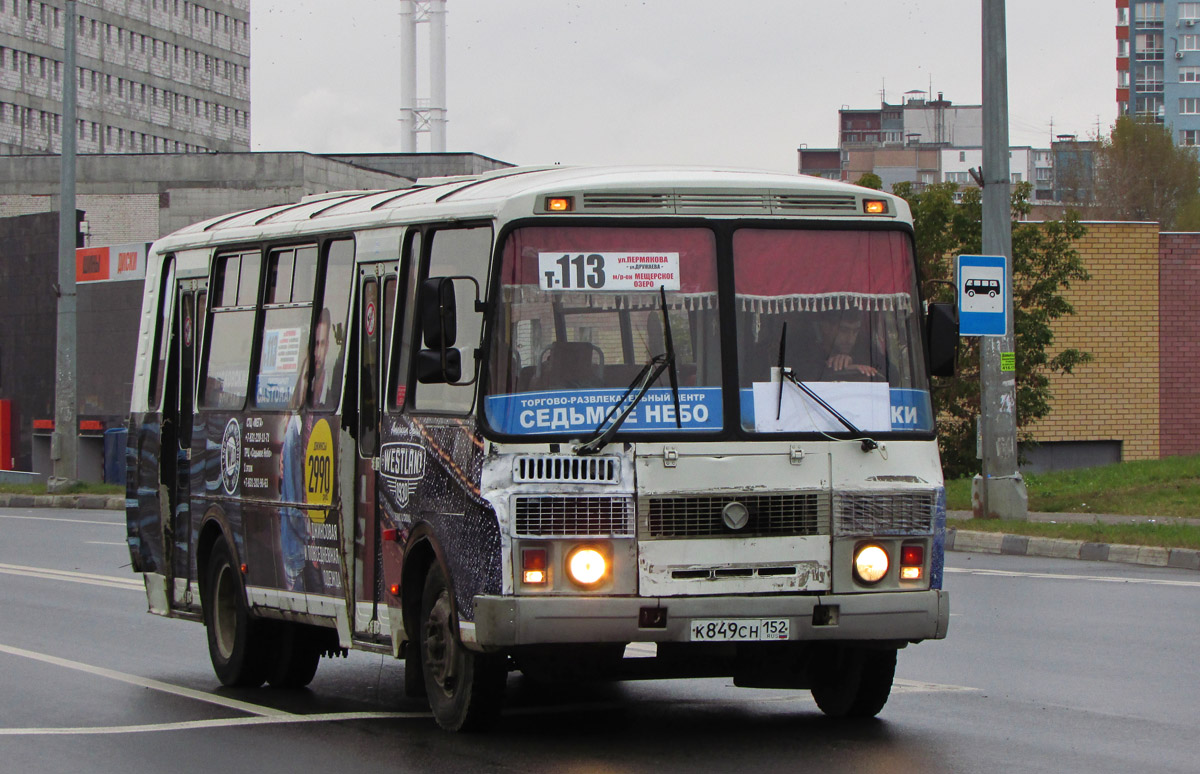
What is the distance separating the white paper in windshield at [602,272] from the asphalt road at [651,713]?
207 centimetres

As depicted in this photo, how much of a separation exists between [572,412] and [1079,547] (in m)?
12.0

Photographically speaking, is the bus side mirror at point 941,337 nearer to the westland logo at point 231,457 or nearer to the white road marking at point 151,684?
the white road marking at point 151,684

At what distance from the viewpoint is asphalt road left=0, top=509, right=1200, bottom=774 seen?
805 centimetres

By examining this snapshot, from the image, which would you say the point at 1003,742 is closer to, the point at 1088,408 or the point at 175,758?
the point at 175,758

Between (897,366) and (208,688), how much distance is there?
472 cm

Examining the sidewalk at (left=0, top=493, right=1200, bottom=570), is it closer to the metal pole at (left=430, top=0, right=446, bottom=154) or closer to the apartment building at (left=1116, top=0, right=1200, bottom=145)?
the metal pole at (left=430, top=0, right=446, bottom=154)

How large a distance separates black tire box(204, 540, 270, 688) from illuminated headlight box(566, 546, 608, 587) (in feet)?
11.7

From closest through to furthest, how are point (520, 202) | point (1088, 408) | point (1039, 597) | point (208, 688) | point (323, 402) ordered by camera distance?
point (520, 202) → point (323, 402) → point (208, 688) → point (1039, 597) → point (1088, 408)

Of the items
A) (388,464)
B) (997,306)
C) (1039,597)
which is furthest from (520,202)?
(997,306)

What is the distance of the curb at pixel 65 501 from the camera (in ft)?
108

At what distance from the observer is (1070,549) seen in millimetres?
18969

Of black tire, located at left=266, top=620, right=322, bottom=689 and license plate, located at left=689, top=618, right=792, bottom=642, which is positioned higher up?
license plate, located at left=689, top=618, right=792, bottom=642

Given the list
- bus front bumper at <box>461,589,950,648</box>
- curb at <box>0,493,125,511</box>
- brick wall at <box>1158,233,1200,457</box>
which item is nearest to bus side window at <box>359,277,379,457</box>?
bus front bumper at <box>461,589,950,648</box>

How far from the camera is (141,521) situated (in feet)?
40.9
